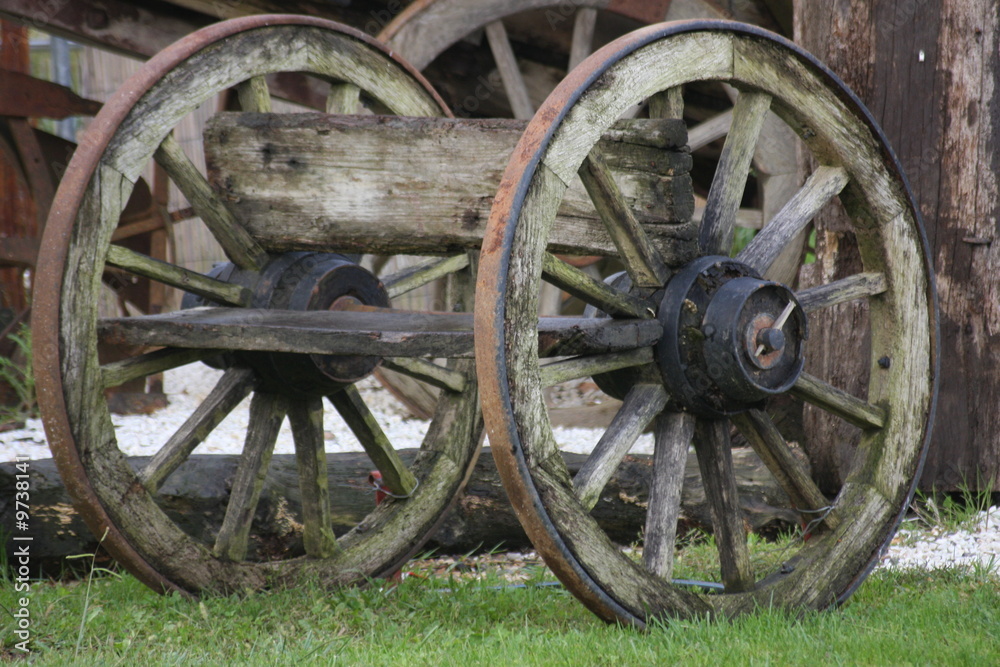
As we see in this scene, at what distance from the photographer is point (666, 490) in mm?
2416

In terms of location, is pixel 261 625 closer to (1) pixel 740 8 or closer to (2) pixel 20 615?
(2) pixel 20 615

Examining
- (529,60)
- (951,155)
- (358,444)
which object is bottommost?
(358,444)

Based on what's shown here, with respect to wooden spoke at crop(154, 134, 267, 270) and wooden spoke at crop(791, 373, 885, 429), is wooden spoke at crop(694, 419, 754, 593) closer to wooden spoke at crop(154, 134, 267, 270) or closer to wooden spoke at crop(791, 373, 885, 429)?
wooden spoke at crop(791, 373, 885, 429)

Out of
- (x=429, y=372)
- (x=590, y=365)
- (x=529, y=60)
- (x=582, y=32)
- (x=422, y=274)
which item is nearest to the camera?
(x=590, y=365)

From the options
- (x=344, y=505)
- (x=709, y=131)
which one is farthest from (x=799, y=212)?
(x=709, y=131)

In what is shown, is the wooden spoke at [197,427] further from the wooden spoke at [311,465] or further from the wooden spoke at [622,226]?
the wooden spoke at [622,226]

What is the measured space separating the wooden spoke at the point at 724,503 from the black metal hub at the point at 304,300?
0.99 meters

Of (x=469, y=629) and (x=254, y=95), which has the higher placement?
(x=254, y=95)

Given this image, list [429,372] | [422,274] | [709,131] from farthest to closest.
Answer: [709,131], [422,274], [429,372]

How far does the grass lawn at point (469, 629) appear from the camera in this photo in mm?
2180

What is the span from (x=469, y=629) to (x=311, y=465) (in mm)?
785

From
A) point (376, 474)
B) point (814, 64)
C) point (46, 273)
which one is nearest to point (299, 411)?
point (376, 474)

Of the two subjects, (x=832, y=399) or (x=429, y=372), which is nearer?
(x=832, y=399)

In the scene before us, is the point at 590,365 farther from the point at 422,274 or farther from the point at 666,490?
the point at 422,274
